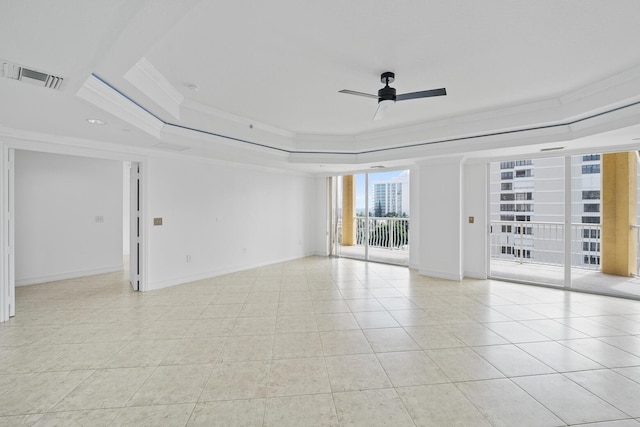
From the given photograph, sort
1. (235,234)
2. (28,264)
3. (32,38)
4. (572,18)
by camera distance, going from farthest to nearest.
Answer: (235,234) < (28,264) < (572,18) < (32,38)

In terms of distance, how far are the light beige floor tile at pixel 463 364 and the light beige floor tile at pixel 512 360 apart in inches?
3.4

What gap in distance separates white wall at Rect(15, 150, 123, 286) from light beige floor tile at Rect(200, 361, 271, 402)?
196 inches

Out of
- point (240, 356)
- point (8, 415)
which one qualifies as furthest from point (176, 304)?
point (8, 415)

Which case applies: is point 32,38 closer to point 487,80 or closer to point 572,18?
point 572,18

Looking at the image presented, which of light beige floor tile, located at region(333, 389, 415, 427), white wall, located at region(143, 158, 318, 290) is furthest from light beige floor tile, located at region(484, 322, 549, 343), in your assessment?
white wall, located at region(143, 158, 318, 290)

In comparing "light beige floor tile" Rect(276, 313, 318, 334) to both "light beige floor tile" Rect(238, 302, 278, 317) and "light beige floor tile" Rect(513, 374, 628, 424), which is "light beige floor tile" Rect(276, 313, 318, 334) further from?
"light beige floor tile" Rect(513, 374, 628, 424)

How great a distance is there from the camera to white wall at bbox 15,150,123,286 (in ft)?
16.5

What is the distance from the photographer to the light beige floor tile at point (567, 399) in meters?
1.94

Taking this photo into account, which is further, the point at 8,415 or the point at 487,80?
the point at 487,80

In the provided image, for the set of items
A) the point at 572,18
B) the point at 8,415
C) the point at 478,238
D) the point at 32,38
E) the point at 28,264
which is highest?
the point at 572,18

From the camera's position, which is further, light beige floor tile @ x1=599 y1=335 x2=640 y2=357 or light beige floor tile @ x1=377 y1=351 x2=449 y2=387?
light beige floor tile @ x1=599 y1=335 x2=640 y2=357

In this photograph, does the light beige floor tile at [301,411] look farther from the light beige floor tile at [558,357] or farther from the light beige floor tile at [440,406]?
the light beige floor tile at [558,357]

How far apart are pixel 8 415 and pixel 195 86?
10.7 feet

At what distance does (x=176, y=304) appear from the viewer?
13.6 feet
